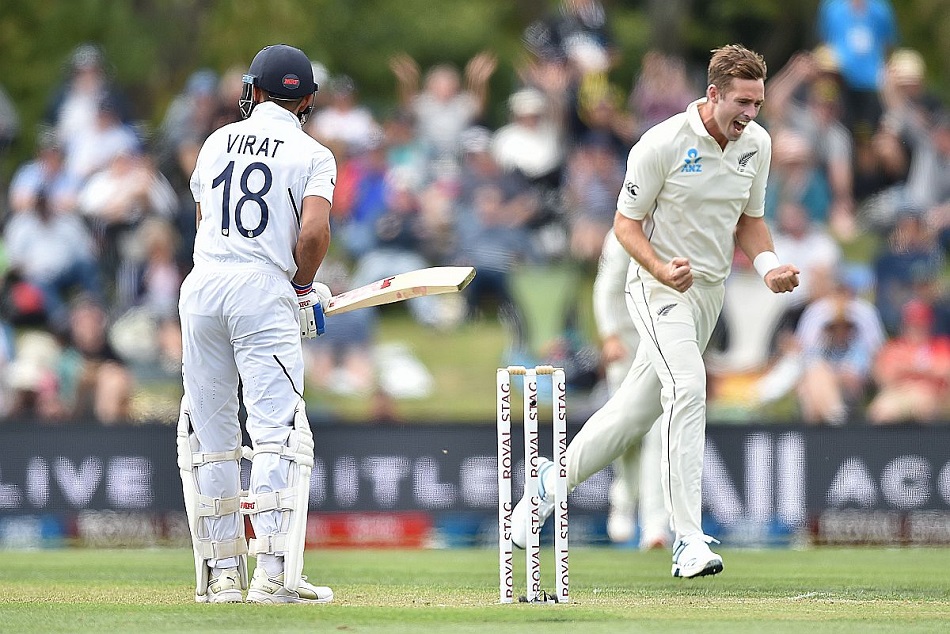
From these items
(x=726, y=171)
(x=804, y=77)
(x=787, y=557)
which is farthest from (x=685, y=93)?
(x=726, y=171)

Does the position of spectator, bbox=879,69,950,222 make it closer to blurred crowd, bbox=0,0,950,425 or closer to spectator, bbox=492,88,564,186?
blurred crowd, bbox=0,0,950,425

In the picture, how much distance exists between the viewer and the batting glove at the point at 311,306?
23.4 ft

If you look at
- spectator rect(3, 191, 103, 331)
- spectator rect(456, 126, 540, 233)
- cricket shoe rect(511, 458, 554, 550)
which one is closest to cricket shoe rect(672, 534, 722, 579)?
cricket shoe rect(511, 458, 554, 550)

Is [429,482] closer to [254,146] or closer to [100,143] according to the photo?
[254,146]

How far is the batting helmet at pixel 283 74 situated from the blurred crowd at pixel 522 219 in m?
7.42

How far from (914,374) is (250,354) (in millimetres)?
8615

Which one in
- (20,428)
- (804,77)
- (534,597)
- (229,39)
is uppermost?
(229,39)

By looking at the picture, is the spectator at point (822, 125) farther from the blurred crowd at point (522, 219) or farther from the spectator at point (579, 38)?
the spectator at point (579, 38)

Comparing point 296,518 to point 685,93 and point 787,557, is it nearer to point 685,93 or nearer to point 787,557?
point 787,557

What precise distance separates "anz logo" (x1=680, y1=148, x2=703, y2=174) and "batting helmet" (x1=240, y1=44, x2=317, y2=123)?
192 cm

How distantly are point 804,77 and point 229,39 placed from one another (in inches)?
348

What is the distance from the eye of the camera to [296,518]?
6879 mm

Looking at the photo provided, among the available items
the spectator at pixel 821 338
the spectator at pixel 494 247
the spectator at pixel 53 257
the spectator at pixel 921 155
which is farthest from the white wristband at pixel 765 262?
the spectator at pixel 53 257

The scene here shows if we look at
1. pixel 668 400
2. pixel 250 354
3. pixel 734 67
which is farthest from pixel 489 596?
pixel 734 67
